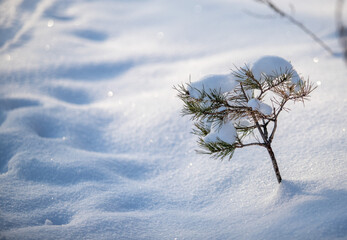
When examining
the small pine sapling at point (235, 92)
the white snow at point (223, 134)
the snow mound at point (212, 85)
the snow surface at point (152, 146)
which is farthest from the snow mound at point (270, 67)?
the snow surface at point (152, 146)

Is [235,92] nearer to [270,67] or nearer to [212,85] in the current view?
[212,85]

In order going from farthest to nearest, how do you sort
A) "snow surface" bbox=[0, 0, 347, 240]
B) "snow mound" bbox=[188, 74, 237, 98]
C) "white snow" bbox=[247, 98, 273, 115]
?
1. "snow surface" bbox=[0, 0, 347, 240]
2. "snow mound" bbox=[188, 74, 237, 98]
3. "white snow" bbox=[247, 98, 273, 115]

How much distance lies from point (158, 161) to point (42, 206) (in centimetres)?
146

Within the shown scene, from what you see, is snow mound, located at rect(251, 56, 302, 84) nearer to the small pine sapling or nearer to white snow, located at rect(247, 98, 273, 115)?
the small pine sapling

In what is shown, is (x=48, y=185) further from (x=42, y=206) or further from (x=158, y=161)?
(x=158, y=161)

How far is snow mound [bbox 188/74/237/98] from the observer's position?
7.26 feet

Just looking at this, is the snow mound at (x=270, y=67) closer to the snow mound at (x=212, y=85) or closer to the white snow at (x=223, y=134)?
the snow mound at (x=212, y=85)

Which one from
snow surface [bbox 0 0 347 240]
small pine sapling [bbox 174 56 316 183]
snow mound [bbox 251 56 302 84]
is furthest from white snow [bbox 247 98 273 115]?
snow surface [bbox 0 0 347 240]

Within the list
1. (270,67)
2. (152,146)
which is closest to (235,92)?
(270,67)

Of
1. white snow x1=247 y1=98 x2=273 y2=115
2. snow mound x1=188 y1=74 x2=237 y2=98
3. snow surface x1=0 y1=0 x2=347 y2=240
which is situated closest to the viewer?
white snow x1=247 y1=98 x2=273 y2=115

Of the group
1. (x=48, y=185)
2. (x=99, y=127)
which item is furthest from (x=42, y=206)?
(x=99, y=127)

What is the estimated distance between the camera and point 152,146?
156 inches

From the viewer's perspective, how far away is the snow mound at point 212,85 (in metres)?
2.21

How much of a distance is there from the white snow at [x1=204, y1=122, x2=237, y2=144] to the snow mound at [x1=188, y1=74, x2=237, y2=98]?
30cm
